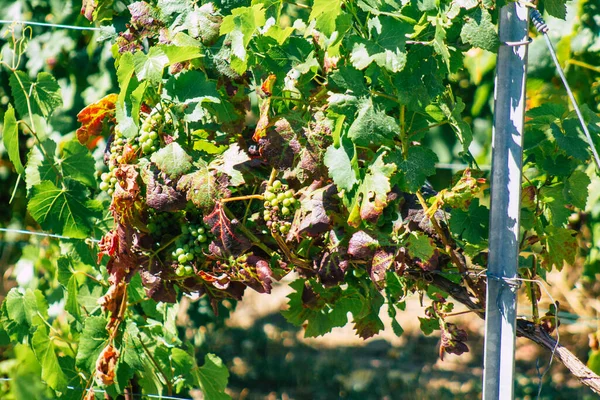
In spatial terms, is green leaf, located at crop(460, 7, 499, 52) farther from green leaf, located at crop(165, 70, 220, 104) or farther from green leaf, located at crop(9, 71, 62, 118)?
green leaf, located at crop(9, 71, 62, 118)

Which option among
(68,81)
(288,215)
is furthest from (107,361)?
(68,81)

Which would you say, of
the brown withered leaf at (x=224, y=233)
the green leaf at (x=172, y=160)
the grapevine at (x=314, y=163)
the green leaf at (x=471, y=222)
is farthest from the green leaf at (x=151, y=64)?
the green leaf at (x=471, y=222)

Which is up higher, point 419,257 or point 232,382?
point 419,257

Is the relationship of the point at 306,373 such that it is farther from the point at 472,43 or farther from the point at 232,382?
the point at 472,43

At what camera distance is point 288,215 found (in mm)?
1127

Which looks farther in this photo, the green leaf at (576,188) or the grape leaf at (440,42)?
the green leaf at (576,188)

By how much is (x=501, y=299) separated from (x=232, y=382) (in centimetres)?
256

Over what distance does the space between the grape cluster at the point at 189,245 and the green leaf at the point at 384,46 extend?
0.39m

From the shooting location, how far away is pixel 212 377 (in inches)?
58.8

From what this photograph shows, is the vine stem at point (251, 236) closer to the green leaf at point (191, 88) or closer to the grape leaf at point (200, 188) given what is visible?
the grape leaf at point (200, 188)

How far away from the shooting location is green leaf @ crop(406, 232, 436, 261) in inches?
41.1

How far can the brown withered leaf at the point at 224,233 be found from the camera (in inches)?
44.8

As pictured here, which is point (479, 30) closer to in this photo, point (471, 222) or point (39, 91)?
point (471, 222)

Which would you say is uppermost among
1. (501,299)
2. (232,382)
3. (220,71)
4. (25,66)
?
(220,71)
